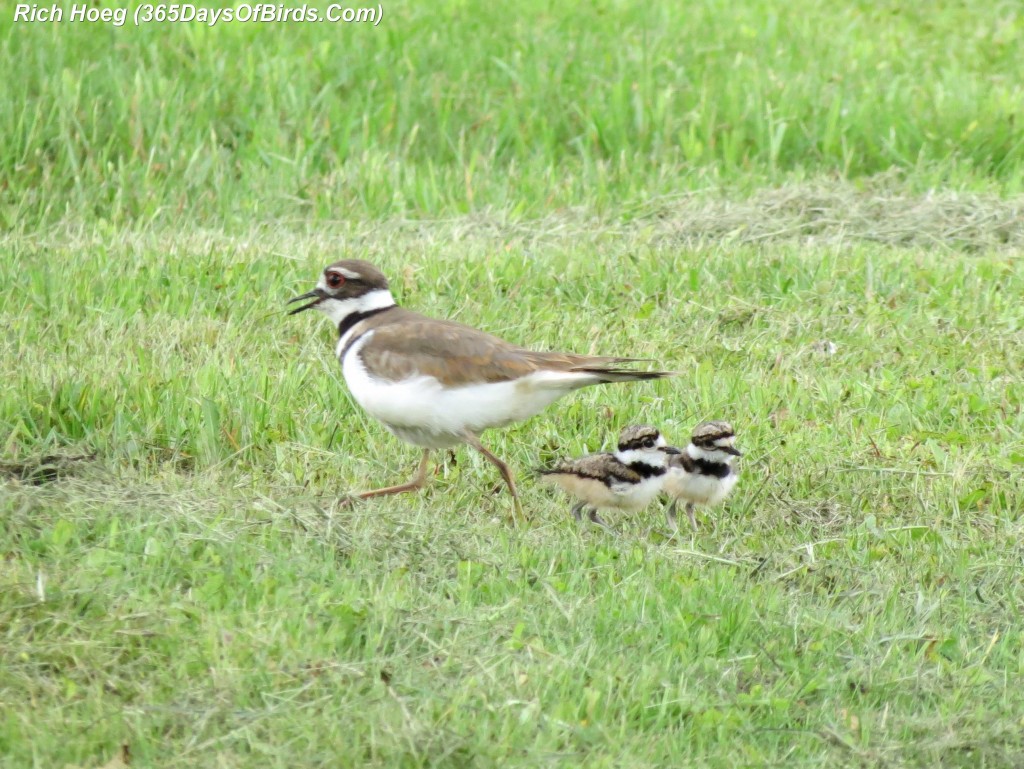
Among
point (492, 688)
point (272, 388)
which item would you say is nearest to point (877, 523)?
point (492, 688)

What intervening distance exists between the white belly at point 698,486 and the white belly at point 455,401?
2.04 feet

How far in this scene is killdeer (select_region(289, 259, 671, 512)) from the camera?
6.38 m

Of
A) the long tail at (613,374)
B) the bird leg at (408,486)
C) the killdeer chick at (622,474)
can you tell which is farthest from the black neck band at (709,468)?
the bird leg at (408,486)

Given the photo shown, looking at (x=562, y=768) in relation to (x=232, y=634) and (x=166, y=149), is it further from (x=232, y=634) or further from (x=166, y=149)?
(x=166, y=149)

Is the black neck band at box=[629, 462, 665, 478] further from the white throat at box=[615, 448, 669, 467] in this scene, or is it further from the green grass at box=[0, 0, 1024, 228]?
the green grass at box=[0, 0, 1024, 228]

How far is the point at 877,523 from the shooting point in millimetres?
6645

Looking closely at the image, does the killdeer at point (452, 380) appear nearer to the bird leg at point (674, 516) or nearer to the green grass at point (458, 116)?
the bird leg at point (674, 516)

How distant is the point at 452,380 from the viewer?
6.43 metres

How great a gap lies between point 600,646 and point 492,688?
0.55m

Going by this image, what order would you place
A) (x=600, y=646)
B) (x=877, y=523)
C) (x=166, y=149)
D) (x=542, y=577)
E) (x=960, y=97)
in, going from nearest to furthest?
(x=600, y=646) < (x=542, y=577) < (x=877, y=523) < (x=166, y=149) < (x=960, y=97)

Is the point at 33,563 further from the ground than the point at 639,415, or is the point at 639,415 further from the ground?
the point at 33,563

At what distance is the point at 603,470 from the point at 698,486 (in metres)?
0.44

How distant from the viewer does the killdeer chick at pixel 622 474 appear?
6.45 m

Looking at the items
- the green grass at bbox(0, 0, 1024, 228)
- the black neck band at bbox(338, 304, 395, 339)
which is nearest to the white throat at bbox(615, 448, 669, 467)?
the black neck band at bbox(338, 304, 395, 339)
